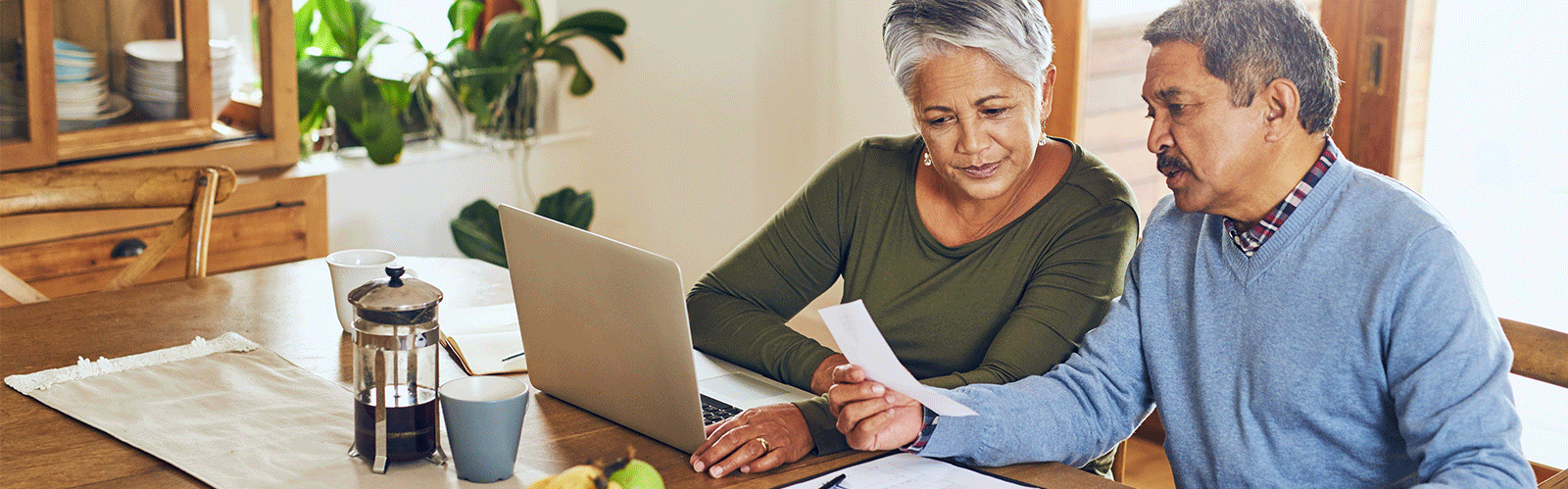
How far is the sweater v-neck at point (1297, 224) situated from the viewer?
3.96 ft

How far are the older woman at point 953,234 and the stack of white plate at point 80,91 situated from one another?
1667 millimetres

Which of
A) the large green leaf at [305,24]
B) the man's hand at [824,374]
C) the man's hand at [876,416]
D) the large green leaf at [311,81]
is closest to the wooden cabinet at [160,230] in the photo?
the large green leaf at [311,81]

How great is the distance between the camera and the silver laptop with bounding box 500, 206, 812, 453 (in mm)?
1170

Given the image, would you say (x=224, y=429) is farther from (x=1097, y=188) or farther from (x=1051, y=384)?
(x=1097, y=188)

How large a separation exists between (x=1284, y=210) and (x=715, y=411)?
62 cm

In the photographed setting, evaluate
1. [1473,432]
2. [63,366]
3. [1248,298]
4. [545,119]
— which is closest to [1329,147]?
[1248,298]

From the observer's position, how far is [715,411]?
1.37 metres

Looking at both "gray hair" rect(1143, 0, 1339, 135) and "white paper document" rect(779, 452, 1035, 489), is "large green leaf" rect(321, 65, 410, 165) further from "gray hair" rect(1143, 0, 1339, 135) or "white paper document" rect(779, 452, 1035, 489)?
"gray hair" rect(1143, 0, 1339, 135)

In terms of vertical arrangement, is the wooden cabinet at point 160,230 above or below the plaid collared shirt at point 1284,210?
below

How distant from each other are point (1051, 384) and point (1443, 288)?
40 cm

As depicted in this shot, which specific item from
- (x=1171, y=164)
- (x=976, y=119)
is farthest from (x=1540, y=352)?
(x=976, y=119)

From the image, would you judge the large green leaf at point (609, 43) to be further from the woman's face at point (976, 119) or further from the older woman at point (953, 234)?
the woman's face at point (976, 119)

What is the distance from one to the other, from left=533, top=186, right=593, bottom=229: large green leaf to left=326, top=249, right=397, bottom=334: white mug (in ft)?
6.02

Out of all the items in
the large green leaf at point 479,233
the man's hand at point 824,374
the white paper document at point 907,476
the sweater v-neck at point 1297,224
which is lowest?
the large green leaf at point 479,233
